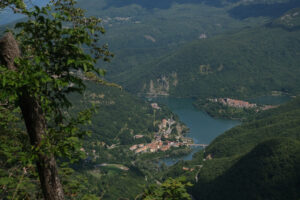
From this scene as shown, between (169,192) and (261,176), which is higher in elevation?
(169,192)

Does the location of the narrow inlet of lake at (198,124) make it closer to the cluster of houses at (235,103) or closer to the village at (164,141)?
the village at (164,141)

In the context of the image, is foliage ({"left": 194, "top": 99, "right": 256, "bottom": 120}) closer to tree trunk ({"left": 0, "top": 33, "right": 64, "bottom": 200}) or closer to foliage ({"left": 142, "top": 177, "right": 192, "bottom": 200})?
foliage ({"left": 142, "top": 177, "right": 192, "bottom": 200})

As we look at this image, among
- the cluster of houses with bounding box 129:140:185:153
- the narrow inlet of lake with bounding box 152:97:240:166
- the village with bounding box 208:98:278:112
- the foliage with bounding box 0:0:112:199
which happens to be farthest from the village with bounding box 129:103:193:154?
the foliage with bounding box 0:0:112:199

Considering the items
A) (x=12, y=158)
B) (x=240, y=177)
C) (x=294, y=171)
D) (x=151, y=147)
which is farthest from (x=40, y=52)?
(x=151, y=147)

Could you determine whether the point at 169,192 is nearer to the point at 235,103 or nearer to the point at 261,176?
the point at 261,176

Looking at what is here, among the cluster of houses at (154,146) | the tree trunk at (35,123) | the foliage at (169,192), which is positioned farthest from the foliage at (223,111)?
the tree trunk at (35,123)

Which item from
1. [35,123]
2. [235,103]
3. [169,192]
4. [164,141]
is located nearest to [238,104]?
[235,103]
